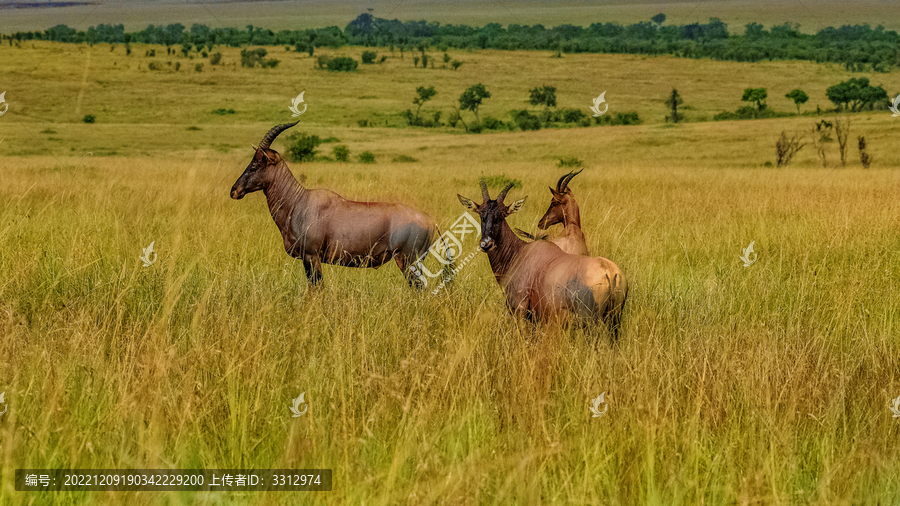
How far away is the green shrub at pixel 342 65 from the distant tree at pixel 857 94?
220ft

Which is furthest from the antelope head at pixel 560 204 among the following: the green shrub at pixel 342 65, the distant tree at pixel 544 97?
the green shrub at pixel 342 65

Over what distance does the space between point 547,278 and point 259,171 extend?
9.01ft

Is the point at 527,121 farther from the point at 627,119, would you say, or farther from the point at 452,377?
the point at 452,377

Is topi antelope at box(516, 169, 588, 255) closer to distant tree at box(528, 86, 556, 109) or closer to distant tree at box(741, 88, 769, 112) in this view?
distant tree at box(741, 88, 769, 112)

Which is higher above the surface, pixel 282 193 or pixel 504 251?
pixel 282 193

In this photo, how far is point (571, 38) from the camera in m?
135

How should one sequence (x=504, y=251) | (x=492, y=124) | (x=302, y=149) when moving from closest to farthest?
(x=504, y=251)
(x=302, y=149)
(x=492, y=124)

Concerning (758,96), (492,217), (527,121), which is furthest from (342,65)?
(492,217)

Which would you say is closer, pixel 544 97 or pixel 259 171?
pixel 259 171

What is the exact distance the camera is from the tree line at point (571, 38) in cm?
11675

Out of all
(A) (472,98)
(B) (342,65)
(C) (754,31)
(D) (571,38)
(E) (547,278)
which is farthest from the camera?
(D) (571,38)

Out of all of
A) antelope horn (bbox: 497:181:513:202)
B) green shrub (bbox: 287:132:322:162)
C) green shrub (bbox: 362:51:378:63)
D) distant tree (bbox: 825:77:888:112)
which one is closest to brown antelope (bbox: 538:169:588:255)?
antelope horn (bbox: 497:181:513:202)

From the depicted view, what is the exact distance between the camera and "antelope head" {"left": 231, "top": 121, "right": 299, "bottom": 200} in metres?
6.17

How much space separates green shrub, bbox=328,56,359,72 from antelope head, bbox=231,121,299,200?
366ft
